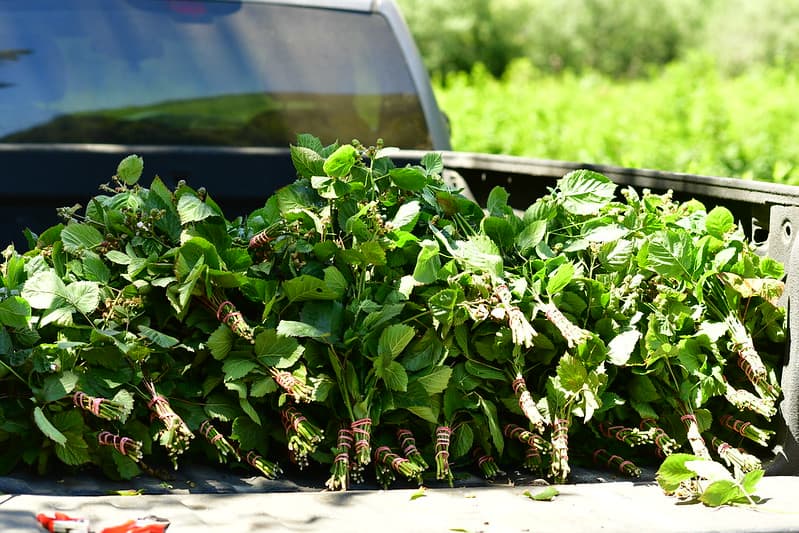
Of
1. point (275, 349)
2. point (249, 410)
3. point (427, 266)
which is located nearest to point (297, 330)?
point (275, 349)

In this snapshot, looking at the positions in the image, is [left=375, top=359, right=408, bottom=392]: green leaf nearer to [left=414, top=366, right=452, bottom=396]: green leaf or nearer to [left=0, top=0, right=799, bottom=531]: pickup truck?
[left=414, top=366, right=452, bottom=396]: green leaf

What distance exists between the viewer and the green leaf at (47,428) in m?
2.01

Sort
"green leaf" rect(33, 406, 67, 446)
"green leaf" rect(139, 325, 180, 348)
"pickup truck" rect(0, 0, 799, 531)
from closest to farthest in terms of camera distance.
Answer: "green leaf" rect(33, 406, 67, 446) < "green leaf" rect(139, 325, 180, 348) < "pickup truck" rect(0, 0, 799, 531)

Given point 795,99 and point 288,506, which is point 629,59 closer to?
point 795,99

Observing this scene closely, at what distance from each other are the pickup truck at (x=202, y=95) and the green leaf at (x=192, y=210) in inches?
58.7

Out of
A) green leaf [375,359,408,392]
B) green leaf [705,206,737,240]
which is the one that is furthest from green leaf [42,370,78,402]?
green leaf [705,206,737,240]

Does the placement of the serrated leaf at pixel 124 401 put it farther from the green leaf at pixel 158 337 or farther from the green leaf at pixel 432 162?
the green leaf at pixel 432 162

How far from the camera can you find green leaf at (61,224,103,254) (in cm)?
232

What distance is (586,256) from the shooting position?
2.56 metres

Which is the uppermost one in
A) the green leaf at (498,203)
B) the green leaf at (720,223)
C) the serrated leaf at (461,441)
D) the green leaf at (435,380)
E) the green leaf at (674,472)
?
the green leaf at (498,203)

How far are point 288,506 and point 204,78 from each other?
8.17 ft

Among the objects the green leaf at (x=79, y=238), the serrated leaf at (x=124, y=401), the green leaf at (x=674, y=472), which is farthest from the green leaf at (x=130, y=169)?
the green leaf at (x=674, y=472)

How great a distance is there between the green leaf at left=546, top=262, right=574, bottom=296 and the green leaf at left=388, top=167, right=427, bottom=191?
0.40 m

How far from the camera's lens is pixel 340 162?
7.66 ft
